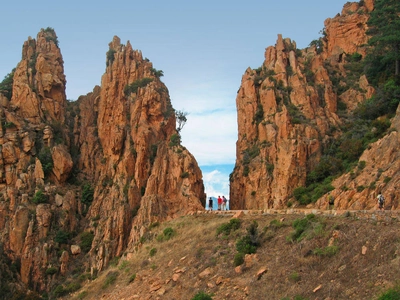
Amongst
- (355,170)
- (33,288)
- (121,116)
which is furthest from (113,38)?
(355,170)

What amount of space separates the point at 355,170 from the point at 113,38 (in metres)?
Result: 41.9

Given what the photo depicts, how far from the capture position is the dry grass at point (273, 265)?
2072cm

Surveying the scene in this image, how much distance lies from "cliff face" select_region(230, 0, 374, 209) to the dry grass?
9.49 m

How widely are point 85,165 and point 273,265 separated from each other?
40.4 metres

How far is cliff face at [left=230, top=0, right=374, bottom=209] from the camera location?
45.8 metres

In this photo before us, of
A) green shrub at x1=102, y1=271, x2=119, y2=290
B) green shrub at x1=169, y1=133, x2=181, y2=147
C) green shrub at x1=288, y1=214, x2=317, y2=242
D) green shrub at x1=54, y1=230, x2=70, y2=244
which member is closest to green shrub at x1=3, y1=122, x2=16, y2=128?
green shrub at x1=54, y1=230, x2=70, y2=244

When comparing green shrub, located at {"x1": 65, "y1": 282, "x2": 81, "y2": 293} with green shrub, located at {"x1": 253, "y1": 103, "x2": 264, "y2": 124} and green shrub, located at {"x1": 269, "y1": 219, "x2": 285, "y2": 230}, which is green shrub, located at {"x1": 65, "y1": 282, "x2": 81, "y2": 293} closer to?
green shrub, located at {"x1": 269, "y1": 219, "x2": 285, "y2": 230}

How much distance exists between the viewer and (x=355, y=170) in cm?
3850

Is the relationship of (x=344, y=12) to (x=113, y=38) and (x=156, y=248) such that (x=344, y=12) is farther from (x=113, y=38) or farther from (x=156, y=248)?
(x=156, y=248)

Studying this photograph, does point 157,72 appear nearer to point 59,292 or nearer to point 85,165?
point 85,165

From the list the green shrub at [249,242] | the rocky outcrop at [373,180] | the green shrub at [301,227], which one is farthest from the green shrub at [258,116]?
the green shrub at [301,227]

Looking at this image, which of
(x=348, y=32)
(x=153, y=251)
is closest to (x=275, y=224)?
(x=153, y=251)

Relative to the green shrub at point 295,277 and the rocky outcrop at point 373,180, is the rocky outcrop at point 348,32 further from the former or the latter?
the green shrub at point 295,277

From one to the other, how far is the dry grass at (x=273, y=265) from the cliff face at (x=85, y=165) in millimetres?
8188
